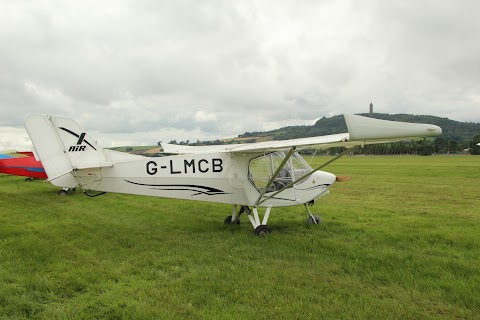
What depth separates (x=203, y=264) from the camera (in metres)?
5.95

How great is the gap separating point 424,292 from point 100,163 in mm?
7286

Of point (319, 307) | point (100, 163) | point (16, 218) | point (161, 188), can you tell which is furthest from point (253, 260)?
point (16, 218)

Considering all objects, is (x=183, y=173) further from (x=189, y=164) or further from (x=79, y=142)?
(x=79, y=142)

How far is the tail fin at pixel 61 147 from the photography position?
7781 mm

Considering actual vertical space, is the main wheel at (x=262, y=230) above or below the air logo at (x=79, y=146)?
below

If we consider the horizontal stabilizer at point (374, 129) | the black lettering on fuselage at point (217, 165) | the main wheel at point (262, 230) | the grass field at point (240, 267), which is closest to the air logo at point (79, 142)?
the grass field at point (240, 267)

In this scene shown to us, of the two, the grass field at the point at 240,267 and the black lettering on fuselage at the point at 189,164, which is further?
the black lettering on fuselage at the point at 189,164

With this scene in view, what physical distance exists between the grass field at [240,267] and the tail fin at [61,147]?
153 centimetres

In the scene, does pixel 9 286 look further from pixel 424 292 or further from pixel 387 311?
pixel 424 292

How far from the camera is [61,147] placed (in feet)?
26.3

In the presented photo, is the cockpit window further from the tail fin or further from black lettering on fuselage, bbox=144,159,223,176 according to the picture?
the tail fin

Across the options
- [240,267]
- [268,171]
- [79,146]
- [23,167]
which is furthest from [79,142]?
[23,167]

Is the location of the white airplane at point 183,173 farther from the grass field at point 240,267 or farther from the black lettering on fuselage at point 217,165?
the grass field at point 240,267

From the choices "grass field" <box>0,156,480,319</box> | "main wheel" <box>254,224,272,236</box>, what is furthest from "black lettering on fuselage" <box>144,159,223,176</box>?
"main wheel" <box>254,224,272,236</box>
